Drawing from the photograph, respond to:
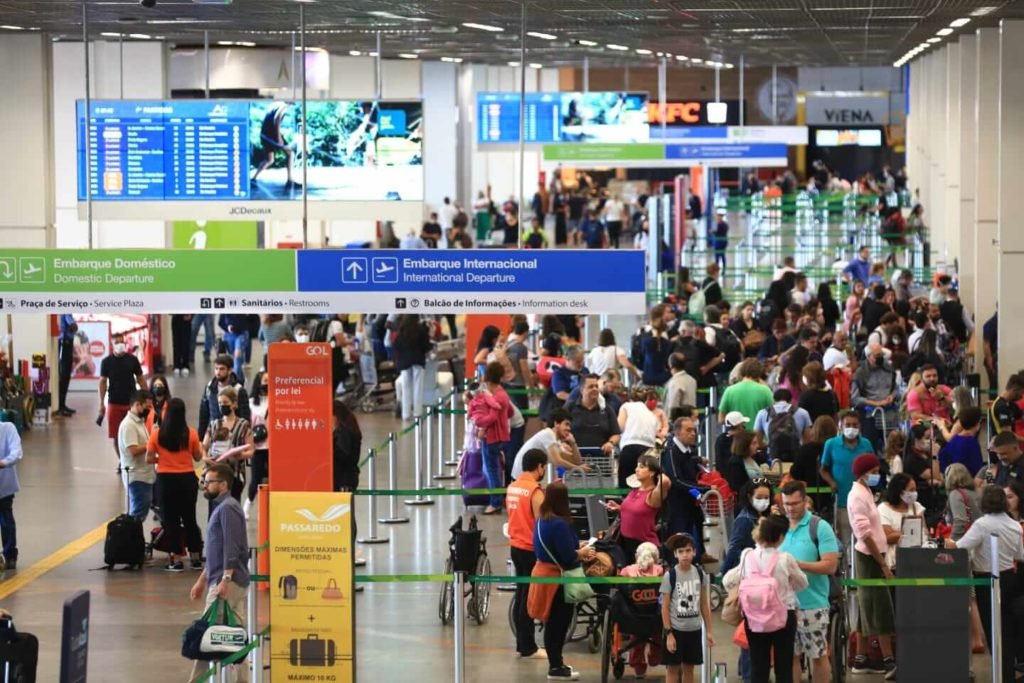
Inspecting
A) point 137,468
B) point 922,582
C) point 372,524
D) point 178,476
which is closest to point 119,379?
point 137,468

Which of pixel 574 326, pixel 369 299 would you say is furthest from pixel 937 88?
pixel 369 299

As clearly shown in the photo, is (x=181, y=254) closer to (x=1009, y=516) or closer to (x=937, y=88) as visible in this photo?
(x=1009, y=516)

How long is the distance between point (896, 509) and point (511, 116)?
66.2 feet

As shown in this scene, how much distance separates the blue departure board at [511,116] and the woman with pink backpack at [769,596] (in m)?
21.2

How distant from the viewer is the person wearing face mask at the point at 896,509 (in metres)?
11.5

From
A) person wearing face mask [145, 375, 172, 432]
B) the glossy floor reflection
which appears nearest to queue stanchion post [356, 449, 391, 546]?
the glossy floor reflection

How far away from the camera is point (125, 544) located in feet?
48.7

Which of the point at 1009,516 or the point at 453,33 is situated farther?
the point at 453,33

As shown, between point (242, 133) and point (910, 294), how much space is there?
11403 mm

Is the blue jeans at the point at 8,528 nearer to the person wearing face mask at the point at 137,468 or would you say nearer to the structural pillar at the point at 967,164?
the person wearing face mask at the point at 137,468

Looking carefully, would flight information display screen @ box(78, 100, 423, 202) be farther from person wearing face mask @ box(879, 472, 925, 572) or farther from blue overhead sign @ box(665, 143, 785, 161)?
blue overhead sign @ box(665, 143, 785, 161)

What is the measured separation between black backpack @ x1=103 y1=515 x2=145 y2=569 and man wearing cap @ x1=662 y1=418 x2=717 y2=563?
185 inches

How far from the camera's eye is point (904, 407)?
1639 centimetres

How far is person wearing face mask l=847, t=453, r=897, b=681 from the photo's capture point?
1120 cm
